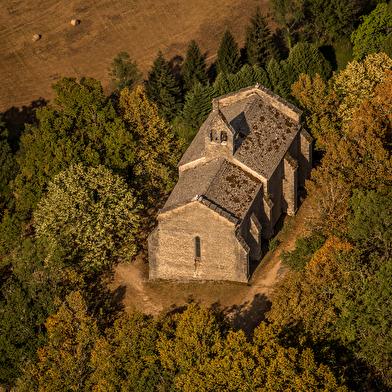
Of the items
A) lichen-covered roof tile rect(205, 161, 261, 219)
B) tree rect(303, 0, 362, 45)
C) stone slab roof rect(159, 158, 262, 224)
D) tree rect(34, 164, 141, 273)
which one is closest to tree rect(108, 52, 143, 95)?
tree rect(34, 164, 141, 273)

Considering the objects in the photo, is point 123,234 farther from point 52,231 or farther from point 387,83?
point 387,83

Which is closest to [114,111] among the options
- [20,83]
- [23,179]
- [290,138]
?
[23,179]

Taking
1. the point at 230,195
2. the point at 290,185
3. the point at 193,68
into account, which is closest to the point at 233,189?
the point at 230,195

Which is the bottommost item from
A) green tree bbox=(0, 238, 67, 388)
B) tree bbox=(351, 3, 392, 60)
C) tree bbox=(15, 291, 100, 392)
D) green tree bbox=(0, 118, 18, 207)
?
tree bbox=(351, 3, 392, 60)

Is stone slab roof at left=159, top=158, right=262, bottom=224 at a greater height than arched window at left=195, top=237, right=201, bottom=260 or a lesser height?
greater

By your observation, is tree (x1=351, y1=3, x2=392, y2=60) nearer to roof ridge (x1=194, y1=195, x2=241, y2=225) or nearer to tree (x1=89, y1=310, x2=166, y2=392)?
roof ridge (x1=194, y1=195, x2=241, y2=225)

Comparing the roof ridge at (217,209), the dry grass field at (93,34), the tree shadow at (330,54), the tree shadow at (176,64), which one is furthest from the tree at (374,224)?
the dry grass field at (93,34)

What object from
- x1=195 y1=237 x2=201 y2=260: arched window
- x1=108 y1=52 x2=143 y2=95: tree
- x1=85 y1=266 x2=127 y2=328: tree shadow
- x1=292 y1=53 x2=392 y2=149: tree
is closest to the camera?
x1=195 y1=237 x2=201 y2=260: arched window
